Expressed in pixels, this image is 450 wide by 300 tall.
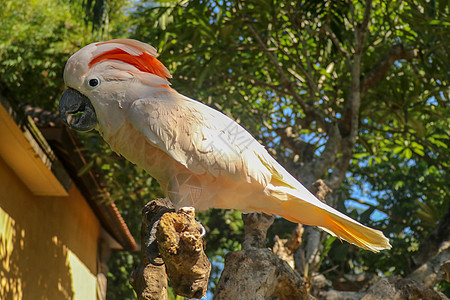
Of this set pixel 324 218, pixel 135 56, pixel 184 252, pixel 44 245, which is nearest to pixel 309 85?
pixel 324 218

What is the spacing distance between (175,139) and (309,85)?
3032 millimetres

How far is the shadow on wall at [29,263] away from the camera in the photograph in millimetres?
4332

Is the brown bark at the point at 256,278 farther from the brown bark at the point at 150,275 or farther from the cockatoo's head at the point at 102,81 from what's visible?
the cockatoo's head at the point at 102,81

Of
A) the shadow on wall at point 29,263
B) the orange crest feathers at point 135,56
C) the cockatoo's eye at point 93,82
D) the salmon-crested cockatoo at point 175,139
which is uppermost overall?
the orange crest feathers at point 135,56

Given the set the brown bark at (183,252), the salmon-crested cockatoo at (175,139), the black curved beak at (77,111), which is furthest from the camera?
the black curved beak at (77,111)

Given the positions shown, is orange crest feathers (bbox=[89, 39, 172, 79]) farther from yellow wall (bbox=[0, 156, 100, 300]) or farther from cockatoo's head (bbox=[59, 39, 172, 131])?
yellow wall (bbox=[0, 156, 100, 300])

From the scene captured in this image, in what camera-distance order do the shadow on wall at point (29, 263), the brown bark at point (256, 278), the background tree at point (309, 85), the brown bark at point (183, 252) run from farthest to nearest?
the background tree at point (309, 85) < the shadow on wall at point (29, 263) < the brown bark at point (256, 278) < the brown bark at point (183, 252)

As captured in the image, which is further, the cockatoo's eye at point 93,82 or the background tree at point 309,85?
the background tree at point 309,85

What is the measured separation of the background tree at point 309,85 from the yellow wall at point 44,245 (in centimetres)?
59

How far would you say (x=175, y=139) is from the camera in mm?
2217

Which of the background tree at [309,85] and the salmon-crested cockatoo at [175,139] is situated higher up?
the background tree at [309,85]

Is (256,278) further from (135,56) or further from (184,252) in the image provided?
(135,56)

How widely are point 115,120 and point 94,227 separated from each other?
493 cm

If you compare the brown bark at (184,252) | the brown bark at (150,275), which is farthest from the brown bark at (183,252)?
the brown bark at (150,275)
